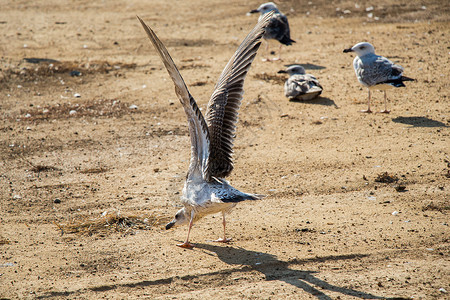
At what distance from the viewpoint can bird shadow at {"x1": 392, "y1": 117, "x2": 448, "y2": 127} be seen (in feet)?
29.1

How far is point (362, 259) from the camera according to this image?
18.6ft

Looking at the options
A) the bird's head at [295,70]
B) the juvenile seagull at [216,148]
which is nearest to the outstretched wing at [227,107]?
the juvenile seagull at [216,148]

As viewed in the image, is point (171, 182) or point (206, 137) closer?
point (206, 137)

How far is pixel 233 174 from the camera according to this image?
798 centimetres

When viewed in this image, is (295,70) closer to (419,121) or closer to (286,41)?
(286,41)

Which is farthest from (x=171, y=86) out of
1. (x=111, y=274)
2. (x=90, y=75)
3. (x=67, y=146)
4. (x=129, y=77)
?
(x=111, y=274)

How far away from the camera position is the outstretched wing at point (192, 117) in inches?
208

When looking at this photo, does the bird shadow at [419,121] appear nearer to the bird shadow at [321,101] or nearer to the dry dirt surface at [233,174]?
the dry dirt surface at [233,174]

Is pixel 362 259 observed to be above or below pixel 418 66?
below

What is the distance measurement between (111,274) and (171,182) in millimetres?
2357

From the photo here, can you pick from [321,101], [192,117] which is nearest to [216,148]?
[192,117]

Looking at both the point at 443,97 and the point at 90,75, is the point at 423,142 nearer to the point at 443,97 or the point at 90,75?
the point at 443,97

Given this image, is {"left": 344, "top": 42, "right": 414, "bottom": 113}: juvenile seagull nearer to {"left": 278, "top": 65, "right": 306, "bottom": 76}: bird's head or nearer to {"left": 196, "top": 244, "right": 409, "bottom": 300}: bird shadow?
{"left": 278, "top": 65, "right": 306, "bottom": 76}: bird's head

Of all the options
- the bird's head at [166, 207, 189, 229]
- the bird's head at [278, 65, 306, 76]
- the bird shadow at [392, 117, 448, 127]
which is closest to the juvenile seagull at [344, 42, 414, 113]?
the bird shadow at [392, 117, 448, 127]
